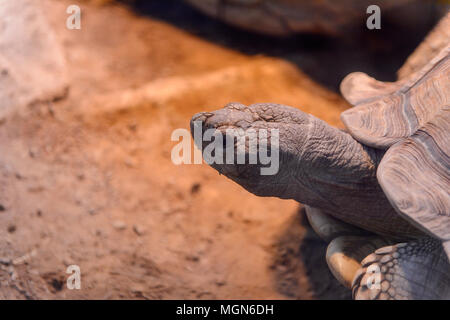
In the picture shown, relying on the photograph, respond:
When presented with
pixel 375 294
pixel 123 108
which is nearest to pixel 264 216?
pixel 375 294

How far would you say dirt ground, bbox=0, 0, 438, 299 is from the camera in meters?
2.28

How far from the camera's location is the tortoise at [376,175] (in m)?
1.58

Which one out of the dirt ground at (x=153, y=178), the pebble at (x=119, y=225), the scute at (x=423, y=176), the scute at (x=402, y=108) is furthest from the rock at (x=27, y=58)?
the scute at (x=423, y=176)

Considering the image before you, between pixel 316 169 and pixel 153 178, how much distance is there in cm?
134

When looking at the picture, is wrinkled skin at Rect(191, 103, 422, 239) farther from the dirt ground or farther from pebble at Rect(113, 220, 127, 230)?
pebble at Rect(113, 220, 127, 230)

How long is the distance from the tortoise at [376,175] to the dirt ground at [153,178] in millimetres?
546

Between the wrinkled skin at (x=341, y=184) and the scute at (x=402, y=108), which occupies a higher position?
the scute at (x=402, y=108)

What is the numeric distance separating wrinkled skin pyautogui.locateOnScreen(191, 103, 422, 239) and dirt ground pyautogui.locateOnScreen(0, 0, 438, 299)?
544 millimetres

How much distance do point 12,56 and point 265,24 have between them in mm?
2093

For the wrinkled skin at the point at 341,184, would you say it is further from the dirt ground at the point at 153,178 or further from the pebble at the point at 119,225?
the pebble at the point at 119,225

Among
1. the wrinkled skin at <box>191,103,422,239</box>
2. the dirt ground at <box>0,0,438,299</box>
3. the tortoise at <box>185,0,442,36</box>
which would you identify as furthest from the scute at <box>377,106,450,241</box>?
the tortoise at <box>185,0,442,36</box>

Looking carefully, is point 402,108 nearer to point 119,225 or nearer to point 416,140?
point 416,140

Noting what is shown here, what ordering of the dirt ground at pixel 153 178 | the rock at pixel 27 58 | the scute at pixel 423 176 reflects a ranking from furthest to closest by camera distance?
the rock at pixel 27 58, the dirt ground at pixel 153 178, the scute at pixel 423 176
